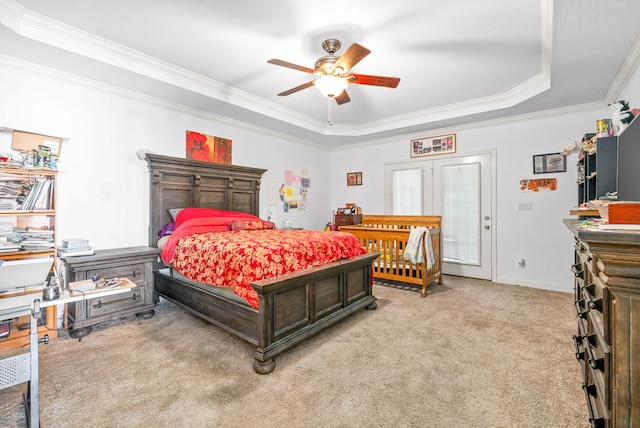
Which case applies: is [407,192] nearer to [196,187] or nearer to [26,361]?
[196,187]

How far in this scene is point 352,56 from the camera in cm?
218

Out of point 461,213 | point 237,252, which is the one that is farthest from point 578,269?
point 461,213

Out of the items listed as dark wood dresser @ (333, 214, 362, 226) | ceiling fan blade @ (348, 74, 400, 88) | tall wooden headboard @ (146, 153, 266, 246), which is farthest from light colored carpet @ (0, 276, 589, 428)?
dark wood dresser @ (333, 214, 362, 226)

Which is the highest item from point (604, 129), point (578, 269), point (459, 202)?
point (604, 129)

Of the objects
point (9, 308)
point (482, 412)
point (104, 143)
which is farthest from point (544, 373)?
point (104, 143)

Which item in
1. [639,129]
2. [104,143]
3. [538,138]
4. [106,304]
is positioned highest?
[538,138]

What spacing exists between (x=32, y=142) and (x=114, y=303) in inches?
63.9

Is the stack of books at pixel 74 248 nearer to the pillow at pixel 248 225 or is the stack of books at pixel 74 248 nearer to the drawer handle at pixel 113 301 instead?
the drawer handle at pixel 113 301

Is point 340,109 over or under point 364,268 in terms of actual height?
over

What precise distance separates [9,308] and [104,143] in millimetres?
2432

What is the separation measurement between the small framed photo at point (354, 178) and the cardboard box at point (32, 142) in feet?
15.1

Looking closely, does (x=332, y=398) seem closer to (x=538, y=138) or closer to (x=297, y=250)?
(x=297, y=250)

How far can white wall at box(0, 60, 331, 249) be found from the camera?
278 centimetres

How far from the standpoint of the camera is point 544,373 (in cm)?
202
